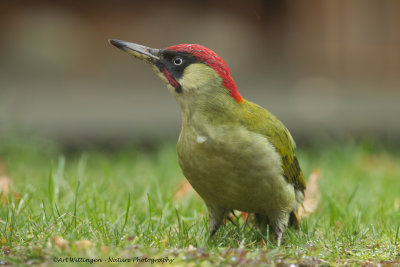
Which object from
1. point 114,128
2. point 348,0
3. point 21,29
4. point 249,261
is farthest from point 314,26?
point 249,261

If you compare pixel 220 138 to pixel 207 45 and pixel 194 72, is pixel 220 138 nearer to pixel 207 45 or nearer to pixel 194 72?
pixel 194 72

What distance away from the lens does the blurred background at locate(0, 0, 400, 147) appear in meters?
7.76

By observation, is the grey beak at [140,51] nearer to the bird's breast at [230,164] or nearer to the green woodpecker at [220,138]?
the green woodpecker at [220,138]

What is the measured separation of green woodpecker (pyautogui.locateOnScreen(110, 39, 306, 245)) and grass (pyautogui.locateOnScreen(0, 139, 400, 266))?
0.24 m

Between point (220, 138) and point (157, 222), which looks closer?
point (220, 138)

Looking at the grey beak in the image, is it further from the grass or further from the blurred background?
the blurred background

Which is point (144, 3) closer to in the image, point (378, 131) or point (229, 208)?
point (378, 131)

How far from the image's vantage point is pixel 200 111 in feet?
10.7

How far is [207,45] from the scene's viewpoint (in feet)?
26.6

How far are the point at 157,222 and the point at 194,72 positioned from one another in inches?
36.7

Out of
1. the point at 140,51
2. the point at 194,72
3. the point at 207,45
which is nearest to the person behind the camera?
the point at 194,72

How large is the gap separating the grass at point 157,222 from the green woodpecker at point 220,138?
245 millimetres

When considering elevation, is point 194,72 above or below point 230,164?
above

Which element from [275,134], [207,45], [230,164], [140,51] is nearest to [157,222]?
[230,164]
